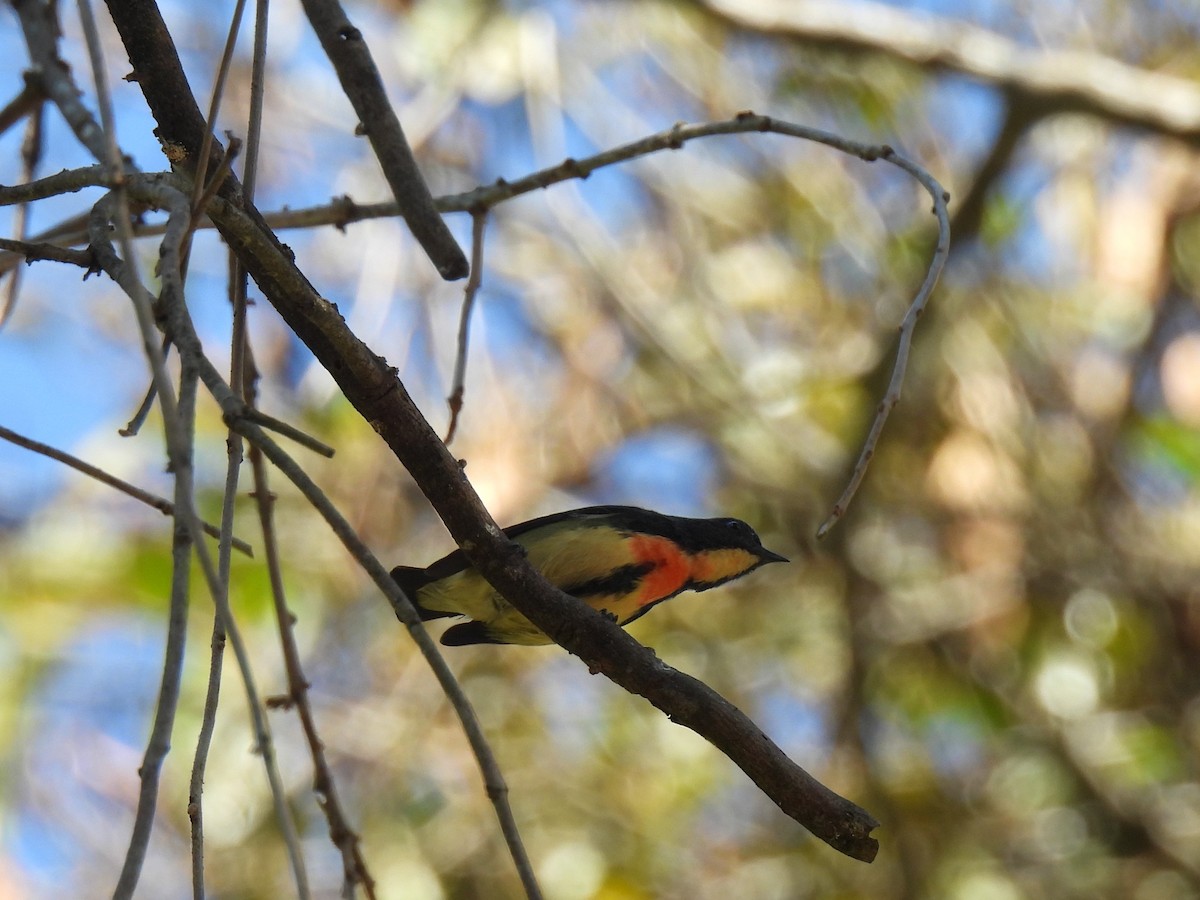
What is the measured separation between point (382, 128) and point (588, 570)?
6.04 ft

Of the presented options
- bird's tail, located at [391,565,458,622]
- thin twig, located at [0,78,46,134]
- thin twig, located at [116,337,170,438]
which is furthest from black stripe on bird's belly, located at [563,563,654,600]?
thin twig, located at [0,78,46,134]

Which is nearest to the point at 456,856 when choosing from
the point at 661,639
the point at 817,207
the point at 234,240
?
the point at 661,639

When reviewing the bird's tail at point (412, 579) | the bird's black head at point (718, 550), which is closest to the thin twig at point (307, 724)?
the bird's tail at point (412, 579)

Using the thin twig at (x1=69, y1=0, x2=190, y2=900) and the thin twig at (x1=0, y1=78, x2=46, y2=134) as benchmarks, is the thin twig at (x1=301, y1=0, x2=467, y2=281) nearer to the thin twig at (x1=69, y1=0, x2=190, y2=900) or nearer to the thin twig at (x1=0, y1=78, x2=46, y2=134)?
the thin twig at (x1=0, y1=78, x2=46, y2=134)

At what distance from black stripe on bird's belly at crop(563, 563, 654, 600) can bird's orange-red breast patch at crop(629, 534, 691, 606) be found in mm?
23

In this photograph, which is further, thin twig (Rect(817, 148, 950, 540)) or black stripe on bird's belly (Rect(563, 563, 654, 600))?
black stripe on bird's belly (Rect(563, 563, 654, 600))

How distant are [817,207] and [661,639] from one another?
268 cm

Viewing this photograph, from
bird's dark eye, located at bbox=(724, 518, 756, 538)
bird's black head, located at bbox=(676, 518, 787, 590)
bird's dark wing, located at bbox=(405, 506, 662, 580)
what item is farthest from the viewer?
bird's dark eye, located at bbox=(724, 518, 756, 538)

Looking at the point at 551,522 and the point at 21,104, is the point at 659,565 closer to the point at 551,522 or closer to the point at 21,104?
the point at 551,522

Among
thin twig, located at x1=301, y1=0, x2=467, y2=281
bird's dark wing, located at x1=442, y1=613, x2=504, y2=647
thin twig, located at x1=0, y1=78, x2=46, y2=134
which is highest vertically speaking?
bird's dark wing, located at x1=442, y1=613, x2=504, y2=647

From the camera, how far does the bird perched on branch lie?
394 centimetres

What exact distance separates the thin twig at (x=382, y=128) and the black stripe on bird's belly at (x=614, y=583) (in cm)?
168

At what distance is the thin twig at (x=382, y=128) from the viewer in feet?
7.75

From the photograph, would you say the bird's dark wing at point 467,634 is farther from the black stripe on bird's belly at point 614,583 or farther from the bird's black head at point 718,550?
the bird's black head at point 718,550
